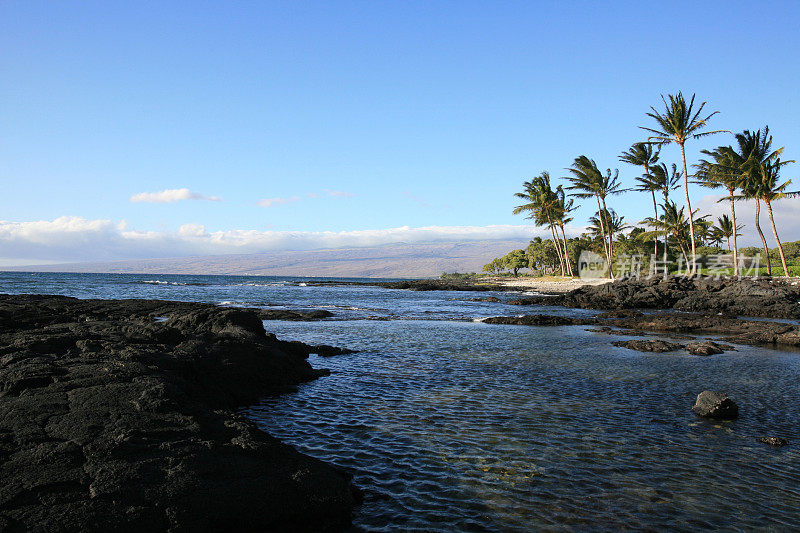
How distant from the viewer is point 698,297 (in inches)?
1517

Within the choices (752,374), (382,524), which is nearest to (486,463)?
(382,524)

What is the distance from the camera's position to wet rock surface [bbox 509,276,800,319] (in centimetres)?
3384

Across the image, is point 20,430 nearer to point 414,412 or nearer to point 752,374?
point 414,412

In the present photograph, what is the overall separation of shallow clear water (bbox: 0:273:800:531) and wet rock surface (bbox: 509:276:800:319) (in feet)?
74.0

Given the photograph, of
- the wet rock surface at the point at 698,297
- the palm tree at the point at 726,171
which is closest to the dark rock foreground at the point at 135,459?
the wet rock surface at the point at 698,297

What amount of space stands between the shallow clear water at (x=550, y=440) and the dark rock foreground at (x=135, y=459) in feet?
3.35

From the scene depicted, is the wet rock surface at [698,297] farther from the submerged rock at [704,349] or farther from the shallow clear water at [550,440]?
the shallow clear water at [550,440]

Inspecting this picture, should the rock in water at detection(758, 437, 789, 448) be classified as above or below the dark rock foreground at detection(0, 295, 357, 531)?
below

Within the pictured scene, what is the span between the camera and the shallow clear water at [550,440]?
552 cm

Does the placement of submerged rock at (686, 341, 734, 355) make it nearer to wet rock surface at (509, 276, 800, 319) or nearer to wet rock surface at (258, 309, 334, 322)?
wet rock surface at (509, 276, 800, 319)

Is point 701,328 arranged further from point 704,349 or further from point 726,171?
point 726,171

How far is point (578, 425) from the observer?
28.4ft

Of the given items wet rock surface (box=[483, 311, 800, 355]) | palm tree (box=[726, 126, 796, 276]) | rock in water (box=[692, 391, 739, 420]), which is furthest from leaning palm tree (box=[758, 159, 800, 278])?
rock in water (box=[692, 391, 739, 420])

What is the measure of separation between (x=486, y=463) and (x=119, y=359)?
22.8 feet
